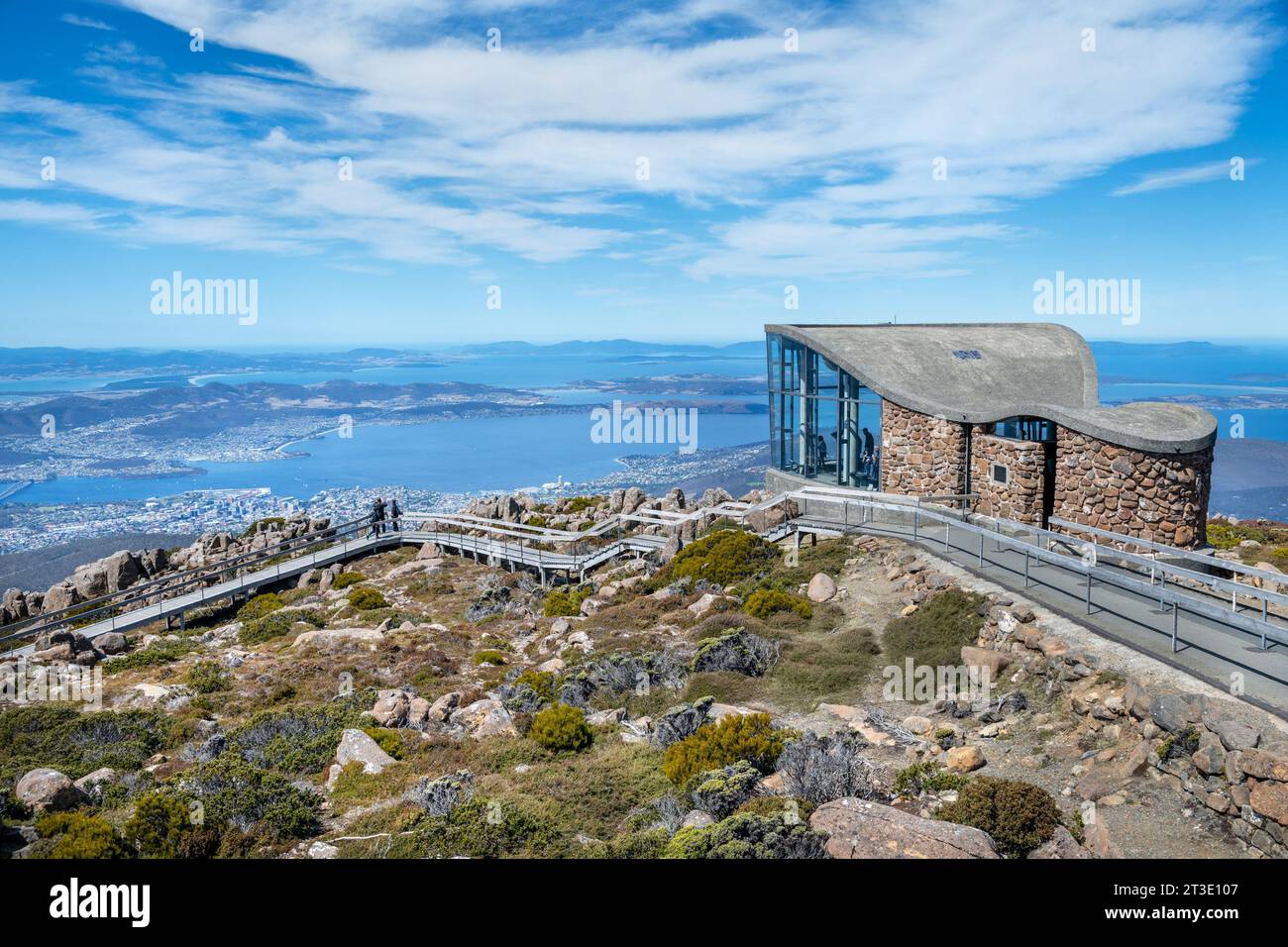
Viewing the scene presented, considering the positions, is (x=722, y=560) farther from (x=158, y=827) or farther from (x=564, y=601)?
(x=158, y=827)

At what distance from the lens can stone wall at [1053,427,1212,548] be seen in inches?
603

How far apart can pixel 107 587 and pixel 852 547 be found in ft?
81.7

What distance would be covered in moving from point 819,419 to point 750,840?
59.0 feet

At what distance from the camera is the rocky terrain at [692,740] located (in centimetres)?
790

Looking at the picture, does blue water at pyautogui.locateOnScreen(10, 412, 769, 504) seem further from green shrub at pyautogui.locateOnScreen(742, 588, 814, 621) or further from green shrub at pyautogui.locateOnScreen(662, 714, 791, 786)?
green shrub at pyautogui.locateOnScreen(662, 714, 791, 786)

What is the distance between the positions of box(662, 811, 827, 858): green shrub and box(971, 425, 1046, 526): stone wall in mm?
12660

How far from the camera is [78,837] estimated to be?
824 centimetres

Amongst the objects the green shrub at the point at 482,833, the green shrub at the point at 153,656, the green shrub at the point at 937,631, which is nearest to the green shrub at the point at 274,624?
the green shrub at the point at 153,656

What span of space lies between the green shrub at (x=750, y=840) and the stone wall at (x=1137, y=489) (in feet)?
38.5

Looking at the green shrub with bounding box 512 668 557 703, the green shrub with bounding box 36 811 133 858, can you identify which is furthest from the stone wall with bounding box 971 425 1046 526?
the green shrub with bounding box 36 811 133 858

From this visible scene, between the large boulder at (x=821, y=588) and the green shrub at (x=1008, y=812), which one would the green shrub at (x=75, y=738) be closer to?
the green shrub at (x=1008, y=812)

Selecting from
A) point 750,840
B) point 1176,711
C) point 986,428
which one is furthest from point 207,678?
point 986,428

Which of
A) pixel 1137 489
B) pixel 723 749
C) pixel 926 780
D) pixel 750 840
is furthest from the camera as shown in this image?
pixel 1137 489
